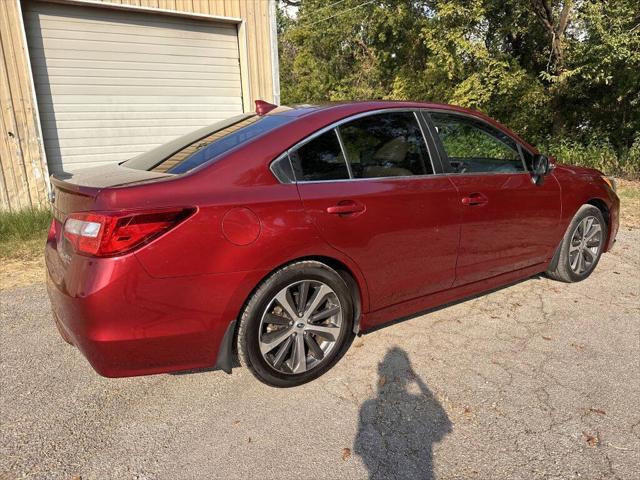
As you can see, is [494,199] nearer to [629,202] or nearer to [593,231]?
[593,231]

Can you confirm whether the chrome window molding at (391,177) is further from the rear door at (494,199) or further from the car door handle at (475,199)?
the car door handle at (475,199)

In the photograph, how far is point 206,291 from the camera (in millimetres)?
2508

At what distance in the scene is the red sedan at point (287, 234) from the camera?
7.81ft

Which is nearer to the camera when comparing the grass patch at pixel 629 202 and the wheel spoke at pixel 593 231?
the wheel spoke at pixel 593 231

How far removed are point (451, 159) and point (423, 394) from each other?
1.69 meters

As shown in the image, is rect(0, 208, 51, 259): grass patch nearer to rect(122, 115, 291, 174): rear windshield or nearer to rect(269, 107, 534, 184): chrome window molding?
rect(122, 115, 291, 174): rear windshield

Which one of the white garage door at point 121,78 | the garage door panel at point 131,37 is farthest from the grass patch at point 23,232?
the garage door panel at point 131,37

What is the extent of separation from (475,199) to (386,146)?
780mm

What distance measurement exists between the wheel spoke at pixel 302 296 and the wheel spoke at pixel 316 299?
3 cm

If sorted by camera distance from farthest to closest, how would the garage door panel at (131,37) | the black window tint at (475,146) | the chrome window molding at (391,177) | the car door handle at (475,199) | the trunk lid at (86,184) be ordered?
the garage door panel at (131,37) → the black window tint at (475,146) → the car door handle at (475,199) → the chrome window molding at (391,177) → the trunk lid at (86,184)

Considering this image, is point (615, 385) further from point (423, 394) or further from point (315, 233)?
point (315, 233)

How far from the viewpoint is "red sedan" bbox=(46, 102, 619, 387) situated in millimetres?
2381

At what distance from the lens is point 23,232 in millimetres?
6453

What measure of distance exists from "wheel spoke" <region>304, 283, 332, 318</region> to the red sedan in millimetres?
18
